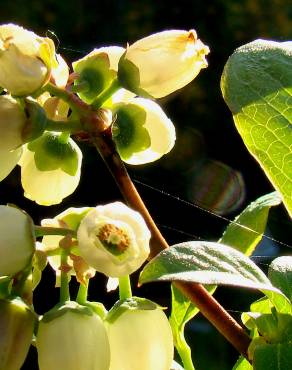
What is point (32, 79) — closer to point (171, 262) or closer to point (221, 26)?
point (171, 262)

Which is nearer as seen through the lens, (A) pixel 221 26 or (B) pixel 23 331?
(B) pixel 23 331

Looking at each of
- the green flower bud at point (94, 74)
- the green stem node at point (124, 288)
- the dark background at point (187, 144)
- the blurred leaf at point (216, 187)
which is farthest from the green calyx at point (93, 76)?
Result: the dark background at point (187, 144)

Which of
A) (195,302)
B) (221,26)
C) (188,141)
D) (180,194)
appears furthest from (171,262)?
(221,26)

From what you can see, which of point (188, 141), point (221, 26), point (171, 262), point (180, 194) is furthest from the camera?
point (221, 26)

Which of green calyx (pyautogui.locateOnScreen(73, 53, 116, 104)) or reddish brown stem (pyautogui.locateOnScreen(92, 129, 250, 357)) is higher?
green calyx (pyautogui.locateOnScreen(73, 53, 116, 104))

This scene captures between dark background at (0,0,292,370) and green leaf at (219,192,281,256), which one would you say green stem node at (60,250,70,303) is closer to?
green leaf at (219,192,281,256)

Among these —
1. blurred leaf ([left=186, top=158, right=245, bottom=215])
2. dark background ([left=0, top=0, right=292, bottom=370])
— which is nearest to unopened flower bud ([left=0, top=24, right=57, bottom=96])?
blurred leaf ([left=186, top=158, right=245, bottom=215])
